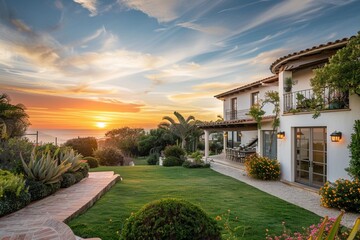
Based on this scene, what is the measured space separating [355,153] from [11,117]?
15788mm

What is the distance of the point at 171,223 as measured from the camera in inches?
128

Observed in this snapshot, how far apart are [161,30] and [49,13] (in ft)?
15.3

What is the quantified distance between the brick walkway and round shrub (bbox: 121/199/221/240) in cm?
175

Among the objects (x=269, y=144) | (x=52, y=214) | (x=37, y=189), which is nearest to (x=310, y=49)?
(x=269, y=144)

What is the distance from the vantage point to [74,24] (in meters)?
10.7


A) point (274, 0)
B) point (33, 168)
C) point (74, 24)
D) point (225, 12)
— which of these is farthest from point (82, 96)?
point (274, 0)

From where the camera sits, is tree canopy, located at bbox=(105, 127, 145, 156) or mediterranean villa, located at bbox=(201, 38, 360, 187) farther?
tree canopy, located at bbox=(105, 127, 145, 156)

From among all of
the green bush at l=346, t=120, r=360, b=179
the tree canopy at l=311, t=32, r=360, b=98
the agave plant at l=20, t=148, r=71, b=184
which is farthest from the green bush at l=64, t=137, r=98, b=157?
the green bush at l=346, t=120, r=360, b=179

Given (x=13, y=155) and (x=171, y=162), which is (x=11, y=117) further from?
(x=171, y=162)

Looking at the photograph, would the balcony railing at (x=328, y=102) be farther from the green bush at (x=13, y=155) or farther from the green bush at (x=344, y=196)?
the green bush at (x=13, y=155)

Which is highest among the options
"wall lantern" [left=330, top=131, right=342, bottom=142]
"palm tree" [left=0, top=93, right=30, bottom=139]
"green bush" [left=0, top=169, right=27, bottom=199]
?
"palm tree" [left=0, top=93, right=30, bottom=139]

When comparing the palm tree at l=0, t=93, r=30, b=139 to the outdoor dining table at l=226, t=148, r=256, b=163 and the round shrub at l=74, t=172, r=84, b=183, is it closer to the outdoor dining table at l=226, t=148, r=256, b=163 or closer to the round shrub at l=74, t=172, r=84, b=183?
the round shrub at l=74, t=172, r=84, b=183

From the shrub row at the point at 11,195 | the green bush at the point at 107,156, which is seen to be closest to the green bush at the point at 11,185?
the shrub row at the point at 11,195

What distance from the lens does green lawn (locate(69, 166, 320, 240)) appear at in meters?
5.57
